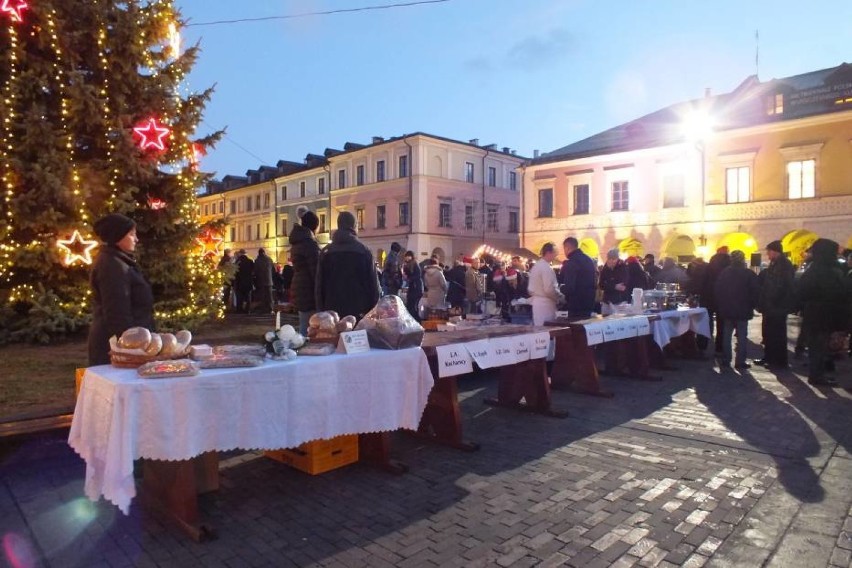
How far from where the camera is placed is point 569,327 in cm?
671

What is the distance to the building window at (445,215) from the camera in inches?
1638

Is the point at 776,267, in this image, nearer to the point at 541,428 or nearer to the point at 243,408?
the point at 541,428

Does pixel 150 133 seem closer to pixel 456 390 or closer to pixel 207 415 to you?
pixel 456 390

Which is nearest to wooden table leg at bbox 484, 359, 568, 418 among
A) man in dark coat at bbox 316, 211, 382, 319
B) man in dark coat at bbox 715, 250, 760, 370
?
man in dark coat at bbox 316, 211, 382, 319

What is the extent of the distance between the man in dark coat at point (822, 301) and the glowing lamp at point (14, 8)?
1124 cm

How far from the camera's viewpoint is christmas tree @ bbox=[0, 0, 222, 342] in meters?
8.12

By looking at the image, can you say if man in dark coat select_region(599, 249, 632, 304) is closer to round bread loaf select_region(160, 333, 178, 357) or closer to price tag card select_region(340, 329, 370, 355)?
price tag card select_region(340, 329, 370, 355)

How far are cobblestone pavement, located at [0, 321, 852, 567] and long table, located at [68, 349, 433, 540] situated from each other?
0.32 meters

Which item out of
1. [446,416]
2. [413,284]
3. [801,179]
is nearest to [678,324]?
[446,416]

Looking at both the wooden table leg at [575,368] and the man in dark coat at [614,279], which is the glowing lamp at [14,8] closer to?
the wooden table leg at [575,368]

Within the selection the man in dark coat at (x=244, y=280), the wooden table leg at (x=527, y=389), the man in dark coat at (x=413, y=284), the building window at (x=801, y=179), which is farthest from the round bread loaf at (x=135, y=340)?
the building window at (x=801, y=179)

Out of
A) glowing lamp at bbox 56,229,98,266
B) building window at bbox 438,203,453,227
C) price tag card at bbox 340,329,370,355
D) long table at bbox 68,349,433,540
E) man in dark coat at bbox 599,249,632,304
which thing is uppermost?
building window at bbox 438,203,453,227

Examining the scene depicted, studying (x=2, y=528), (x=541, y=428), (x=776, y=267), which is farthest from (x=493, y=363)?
(x=776, y=267)

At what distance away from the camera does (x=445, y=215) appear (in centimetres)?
4197
